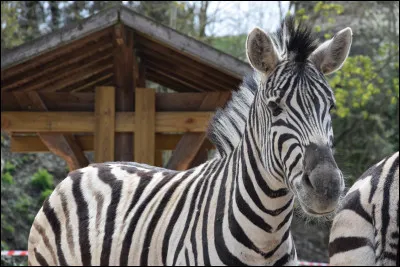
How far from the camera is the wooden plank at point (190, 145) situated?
8.26m

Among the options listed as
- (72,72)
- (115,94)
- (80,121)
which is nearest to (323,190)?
(80,121)

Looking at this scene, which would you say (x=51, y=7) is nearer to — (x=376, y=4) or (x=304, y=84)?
(x=376, y=4)

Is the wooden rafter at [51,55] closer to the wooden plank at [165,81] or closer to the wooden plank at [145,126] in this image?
the wooden plank at [145,126]

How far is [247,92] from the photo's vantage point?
4074 millimetres

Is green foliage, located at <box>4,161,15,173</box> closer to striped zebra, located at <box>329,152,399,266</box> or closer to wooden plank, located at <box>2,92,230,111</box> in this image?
wooden plank, located at <box>2,92,230,111</box>

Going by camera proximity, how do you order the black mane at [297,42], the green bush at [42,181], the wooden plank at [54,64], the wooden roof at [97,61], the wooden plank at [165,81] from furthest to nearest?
the green bush at [42,181] < the wooden plank at [165,81] < the wooden plank at [54,64] < the wooden roof at [97,61] < the black mane at [297,42]

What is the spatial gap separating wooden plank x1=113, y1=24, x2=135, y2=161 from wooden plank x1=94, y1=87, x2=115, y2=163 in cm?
23

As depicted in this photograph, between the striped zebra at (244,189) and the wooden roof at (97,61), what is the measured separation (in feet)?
12.3

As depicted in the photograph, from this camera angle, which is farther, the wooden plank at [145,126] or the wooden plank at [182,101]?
the wooden plank at [182,101]

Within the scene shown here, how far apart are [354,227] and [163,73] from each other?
7.03 metres

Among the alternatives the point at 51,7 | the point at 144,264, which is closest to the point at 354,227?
the point at 144,264

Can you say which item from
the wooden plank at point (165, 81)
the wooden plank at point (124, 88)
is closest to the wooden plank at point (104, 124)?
the wooden plank at point (124, 88)

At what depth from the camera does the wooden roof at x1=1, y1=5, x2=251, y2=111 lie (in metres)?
7.73

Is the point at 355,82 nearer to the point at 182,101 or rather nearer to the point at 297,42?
the point at 182,101
